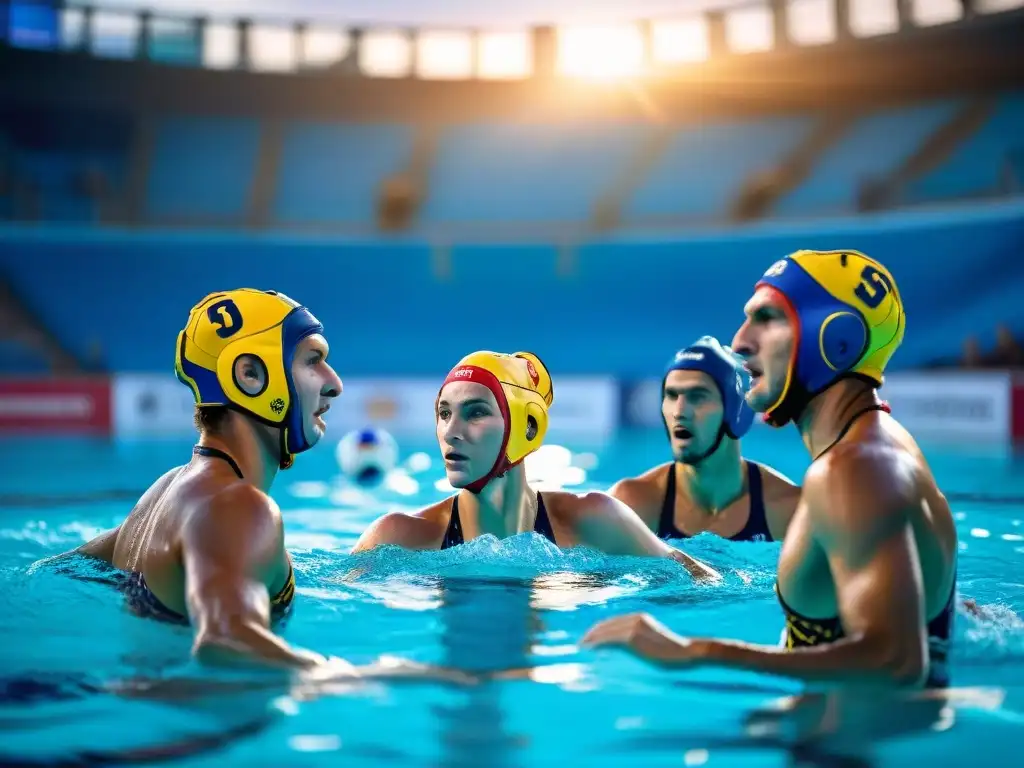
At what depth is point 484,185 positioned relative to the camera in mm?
29156

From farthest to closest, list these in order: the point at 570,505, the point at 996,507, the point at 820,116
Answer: the point at 820,116
the point at 996,507
the point at 570,505

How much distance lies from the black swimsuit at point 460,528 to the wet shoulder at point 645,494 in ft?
4.51

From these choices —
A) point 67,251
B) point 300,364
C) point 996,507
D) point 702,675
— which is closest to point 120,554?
point 300,364

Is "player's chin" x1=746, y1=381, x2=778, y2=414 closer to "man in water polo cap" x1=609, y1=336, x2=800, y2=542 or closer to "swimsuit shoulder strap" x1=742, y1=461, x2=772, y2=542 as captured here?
"man in water polo cap" x1=609, y1=336, x2=800, y2=542

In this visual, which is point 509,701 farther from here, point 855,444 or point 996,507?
point 996,507

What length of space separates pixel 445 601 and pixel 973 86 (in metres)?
25.1

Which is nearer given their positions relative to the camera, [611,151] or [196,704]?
[196,704]

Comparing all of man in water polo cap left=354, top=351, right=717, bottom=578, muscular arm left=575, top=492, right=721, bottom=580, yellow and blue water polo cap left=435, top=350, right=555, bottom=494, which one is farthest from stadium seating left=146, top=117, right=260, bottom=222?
muscular arm left=575, top=492, right=721, bottom=580

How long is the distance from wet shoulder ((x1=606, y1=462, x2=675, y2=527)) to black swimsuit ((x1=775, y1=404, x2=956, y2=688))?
3442mm

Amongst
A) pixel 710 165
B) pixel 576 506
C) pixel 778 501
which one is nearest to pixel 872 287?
pixel 576 506

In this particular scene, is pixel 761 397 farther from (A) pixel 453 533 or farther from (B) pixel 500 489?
(A) pixel 453 533

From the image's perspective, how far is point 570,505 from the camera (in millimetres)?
5703

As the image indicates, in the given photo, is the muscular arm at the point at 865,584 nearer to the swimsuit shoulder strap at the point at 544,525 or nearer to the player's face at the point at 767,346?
the player's face at the point at 767,346

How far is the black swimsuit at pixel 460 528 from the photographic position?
5.64m
